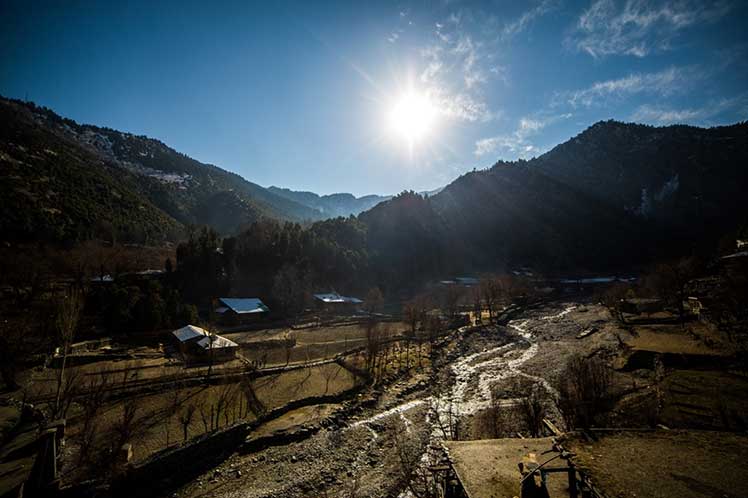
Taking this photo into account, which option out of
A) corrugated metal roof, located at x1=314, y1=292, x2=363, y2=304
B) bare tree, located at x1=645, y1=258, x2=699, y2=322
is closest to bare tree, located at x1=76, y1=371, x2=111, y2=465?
corrugated metal roof, located at x1=314, y1=292, x2=363, y2=304

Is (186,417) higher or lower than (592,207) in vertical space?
lower

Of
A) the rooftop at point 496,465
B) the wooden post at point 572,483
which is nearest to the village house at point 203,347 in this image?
the rooftop at point 496,465

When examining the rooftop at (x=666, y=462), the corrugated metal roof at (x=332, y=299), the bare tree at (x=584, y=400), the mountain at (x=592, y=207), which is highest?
the mountain at (x=592, y=207)

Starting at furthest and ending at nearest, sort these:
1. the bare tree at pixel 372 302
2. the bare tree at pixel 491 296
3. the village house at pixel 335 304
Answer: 1. the village house at pixel 335 304
2. the bare tree at pixel 372 302
3. the bare tree at pixel 491 296

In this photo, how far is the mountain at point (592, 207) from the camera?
113m

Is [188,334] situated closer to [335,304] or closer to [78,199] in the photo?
[335,304]

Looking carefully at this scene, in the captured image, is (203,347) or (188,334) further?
(188,334)

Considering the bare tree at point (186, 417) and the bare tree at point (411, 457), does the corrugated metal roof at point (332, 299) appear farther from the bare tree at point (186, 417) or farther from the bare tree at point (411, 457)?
the bare tree at point (411, 457)

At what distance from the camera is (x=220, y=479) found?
51.5 ft

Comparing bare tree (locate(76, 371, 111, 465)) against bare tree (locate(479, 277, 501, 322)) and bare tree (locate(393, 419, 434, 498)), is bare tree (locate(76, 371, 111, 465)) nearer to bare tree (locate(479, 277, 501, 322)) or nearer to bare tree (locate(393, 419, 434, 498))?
bare tree (locate(393, 419, 434, 498))

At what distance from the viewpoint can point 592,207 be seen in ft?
511

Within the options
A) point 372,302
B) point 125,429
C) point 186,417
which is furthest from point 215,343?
point 372,302

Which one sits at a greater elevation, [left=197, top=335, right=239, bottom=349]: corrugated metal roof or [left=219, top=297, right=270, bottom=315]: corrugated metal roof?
[left=219, top=297, right=270, bottom=315]: corrugated metal roof

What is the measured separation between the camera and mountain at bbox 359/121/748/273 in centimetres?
11289
